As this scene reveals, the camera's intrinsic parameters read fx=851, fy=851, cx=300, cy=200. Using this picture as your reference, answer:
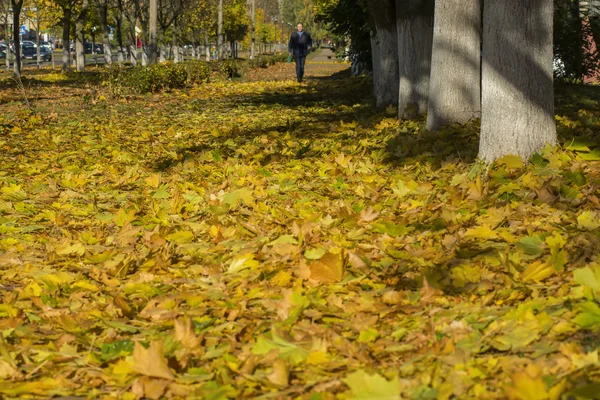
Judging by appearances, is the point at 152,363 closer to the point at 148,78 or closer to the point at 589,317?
the point at 589,317

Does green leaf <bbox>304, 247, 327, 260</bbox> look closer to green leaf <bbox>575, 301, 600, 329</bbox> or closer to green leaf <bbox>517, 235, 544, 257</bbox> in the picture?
green leaf <bbox>517, 235, 544, 257</bbox>

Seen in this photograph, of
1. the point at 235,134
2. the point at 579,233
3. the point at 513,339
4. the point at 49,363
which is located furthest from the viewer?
the point at 235,134

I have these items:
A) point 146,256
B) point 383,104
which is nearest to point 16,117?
point 383,104

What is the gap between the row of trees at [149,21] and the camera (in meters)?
33.6

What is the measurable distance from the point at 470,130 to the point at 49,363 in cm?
652

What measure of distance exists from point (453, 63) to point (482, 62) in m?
2.33

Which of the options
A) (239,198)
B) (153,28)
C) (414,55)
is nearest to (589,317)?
(239,198)

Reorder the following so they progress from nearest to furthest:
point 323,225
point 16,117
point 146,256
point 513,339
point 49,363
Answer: point 513,339 → point 49,363 → point 146,256 → point 323,225 → point 16,117

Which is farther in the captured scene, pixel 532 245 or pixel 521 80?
pixel 521 80

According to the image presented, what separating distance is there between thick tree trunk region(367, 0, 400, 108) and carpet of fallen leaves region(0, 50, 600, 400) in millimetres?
5617

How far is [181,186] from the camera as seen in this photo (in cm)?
728

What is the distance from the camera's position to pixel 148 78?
21.3m

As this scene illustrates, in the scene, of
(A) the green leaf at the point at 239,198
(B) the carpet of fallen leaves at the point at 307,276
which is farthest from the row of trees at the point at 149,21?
(A) the green leaf at the point at 239,198

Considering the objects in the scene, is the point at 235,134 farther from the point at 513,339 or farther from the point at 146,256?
the point at 513,339
